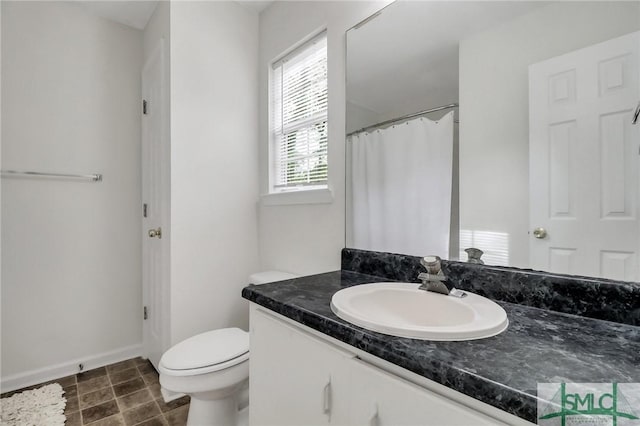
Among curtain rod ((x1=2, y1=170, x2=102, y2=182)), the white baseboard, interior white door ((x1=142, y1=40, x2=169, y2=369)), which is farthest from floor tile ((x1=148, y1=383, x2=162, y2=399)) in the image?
curtain rod ((x1=2, y1=170, x2=102, y2=182))

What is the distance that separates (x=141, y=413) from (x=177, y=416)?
201 mm

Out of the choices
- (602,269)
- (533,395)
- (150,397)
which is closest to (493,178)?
(602,269)

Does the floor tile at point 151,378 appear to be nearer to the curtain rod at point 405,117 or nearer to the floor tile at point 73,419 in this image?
the floor tile at point 73,419

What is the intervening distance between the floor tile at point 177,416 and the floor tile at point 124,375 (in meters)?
0.54

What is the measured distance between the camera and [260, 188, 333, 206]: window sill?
5.43 ft

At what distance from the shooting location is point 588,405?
44 cm

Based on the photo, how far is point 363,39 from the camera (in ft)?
4.78

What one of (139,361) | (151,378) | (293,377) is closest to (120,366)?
(139,361)

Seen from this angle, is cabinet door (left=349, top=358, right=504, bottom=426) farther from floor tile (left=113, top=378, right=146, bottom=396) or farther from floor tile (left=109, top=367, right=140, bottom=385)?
floor tile (left=109, top=367, right=140, bottom=385)

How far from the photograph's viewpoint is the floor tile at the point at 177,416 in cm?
157

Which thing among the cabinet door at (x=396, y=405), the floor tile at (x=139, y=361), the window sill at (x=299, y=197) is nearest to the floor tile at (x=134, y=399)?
the floor tile at (x=139, y=361)

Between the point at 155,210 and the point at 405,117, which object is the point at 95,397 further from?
the point at 405,117

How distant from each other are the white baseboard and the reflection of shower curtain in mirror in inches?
78.9

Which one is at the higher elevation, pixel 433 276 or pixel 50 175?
pixel 50 175
